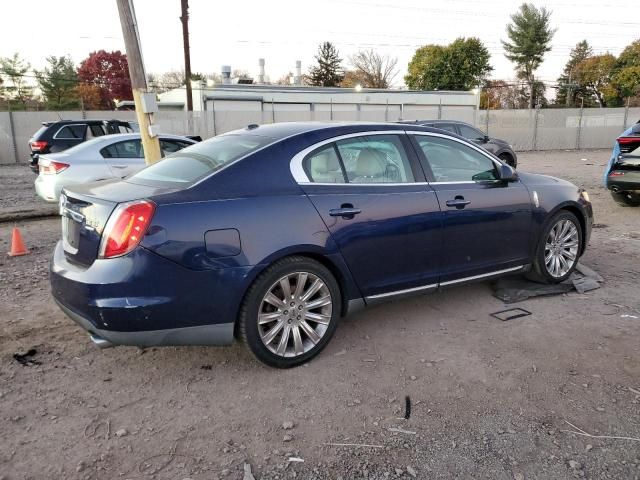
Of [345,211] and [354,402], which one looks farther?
[345,211]

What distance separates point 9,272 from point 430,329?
448 cm

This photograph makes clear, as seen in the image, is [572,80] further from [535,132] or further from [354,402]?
[354,402]

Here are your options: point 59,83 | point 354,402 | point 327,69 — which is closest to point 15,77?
point 59,83

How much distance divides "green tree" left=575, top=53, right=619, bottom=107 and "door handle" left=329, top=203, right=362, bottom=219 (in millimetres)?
62199

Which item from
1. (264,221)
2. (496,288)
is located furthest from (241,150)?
(496,288)

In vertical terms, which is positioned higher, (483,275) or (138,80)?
(138,80)

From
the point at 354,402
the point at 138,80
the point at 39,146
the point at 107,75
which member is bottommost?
the point at 354,402

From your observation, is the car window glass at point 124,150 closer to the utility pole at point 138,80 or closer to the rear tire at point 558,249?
the utility pole at point 138,80

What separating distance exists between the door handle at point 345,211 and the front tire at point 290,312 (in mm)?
362

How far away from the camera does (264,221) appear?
3.23 metres

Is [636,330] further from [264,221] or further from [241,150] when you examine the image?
[241,150]

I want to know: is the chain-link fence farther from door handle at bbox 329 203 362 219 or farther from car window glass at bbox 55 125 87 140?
door handle at bbox 329 203 362 219

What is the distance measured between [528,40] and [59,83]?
53.1m

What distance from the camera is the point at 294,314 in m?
3.46
